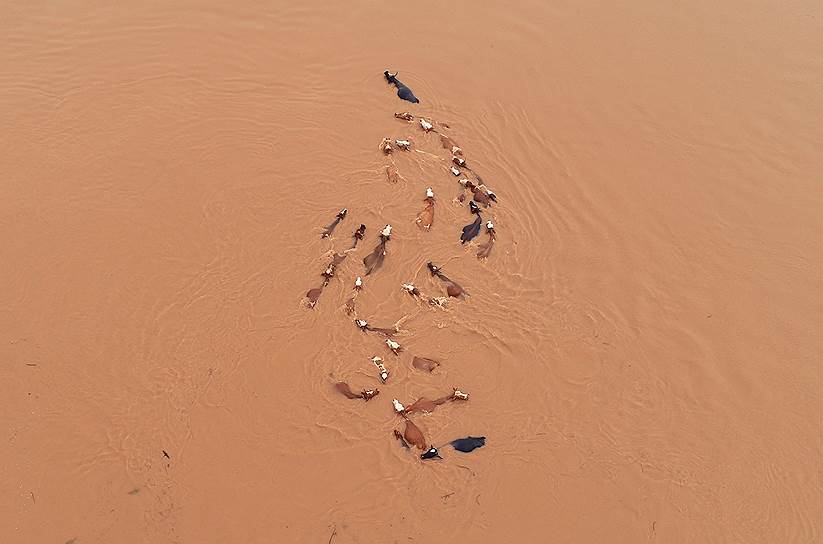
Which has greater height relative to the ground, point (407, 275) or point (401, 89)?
point (401, 89)

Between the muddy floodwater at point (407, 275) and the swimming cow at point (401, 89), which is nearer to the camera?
the muddy floodwater at point (407, 275)

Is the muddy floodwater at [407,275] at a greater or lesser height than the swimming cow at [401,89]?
lesser

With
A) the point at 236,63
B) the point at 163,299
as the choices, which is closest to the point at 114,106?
the point at 236,63

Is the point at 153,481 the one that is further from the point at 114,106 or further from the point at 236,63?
the point at 236,63

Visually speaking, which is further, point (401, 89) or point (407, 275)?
point (401, 89)

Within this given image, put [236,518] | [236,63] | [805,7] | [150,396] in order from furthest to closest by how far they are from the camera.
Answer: [805,7] → [236,63] → [150,396] → [236,518]

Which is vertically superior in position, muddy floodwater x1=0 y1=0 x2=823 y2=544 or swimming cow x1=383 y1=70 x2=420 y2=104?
swimming cow x1=383 y1=70 x2=420 y2=104

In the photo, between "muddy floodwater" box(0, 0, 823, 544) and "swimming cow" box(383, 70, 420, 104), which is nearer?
"muddy floodwater" box(0, 0, 823, 544)

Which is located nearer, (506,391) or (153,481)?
(153,481)
